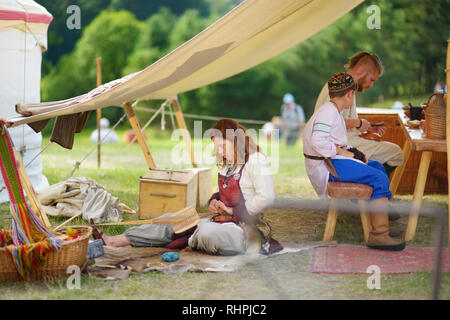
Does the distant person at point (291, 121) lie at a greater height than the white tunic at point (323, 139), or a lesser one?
greater

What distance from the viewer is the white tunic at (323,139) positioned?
11.5 ft

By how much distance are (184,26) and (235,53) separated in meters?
16.2

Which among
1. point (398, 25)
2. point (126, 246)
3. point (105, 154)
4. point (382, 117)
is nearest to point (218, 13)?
point (398, 25)

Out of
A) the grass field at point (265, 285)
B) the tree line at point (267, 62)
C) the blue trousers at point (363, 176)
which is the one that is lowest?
the grass field at point (265, 285)

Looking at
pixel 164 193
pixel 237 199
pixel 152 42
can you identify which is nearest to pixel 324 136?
pixel 237 199

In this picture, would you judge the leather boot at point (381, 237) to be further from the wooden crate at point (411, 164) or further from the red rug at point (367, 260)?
the wooden crate at point (411, 164)

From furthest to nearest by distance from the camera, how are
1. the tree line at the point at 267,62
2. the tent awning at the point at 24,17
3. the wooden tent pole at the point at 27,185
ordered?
the tree line at the point at 267,62 < the tent awning at the point at 24,17 < the wooden tent pole at the point at 27,185

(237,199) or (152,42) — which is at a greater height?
(152,42)

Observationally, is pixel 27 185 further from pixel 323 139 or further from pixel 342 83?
pixel 342 83

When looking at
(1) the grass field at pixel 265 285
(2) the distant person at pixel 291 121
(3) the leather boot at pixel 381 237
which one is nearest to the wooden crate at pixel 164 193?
(1) the grass field at pixel 265 285

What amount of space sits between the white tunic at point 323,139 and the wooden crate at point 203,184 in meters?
1.46

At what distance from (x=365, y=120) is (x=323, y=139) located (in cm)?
77

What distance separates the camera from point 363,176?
3.47 m
